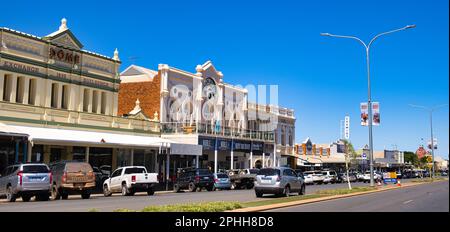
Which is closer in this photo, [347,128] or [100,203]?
[100,203]

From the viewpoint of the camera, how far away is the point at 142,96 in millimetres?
47719

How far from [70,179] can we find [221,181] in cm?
1487

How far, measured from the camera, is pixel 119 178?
3025cm

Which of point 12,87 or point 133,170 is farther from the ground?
point 12,87

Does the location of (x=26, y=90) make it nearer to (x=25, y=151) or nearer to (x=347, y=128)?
(x=25, y=151)

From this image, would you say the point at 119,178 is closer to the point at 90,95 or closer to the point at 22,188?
the point at 22,188

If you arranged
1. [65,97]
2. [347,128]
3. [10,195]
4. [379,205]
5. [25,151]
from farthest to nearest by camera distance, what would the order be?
[347,128] < [65,97] < [25,151] < [10,195] < [379,205]

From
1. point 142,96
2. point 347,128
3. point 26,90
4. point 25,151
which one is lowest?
point 25,151

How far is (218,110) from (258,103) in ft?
30.7

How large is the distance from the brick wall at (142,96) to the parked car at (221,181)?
35.2 feet

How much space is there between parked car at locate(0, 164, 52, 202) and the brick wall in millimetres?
21820

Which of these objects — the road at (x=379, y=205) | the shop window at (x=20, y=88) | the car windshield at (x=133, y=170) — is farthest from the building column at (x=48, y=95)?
the road at (x=379, y=205)

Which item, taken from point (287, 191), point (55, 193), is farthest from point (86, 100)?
point (287, 191)
